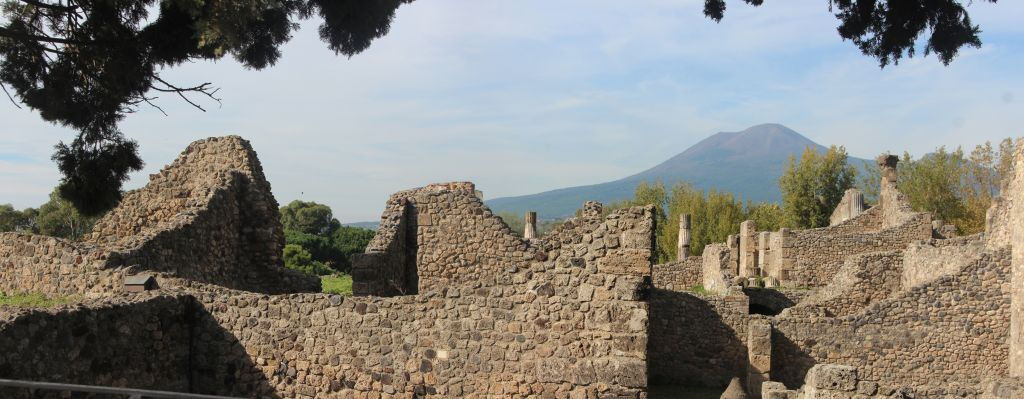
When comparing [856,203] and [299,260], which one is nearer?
[856,203]

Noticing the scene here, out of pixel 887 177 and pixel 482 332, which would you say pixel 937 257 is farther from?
pixel 482 332

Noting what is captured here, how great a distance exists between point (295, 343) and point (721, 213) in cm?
4694

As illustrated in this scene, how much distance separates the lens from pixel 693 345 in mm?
20750

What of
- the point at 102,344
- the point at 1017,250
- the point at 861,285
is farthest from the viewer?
the point at 861,285

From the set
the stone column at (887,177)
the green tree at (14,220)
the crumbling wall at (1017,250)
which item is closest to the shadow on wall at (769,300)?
the crumbling wall at (1017,250)

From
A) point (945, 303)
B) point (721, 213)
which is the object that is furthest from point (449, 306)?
point (721, 213)

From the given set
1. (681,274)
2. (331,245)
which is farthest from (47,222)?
(681,274)

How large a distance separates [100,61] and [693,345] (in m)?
14.6

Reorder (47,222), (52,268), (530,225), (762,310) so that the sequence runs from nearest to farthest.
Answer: (52,268)
(762,310)
(530,225)
(47,222)

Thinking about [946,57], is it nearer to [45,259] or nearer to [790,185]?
[45,259]

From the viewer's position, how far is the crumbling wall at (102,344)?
8688 mm

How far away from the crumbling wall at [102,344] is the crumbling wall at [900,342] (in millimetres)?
13795

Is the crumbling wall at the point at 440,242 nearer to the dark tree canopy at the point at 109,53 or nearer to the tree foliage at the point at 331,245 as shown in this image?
the dark tree canopy at the point at 109,53

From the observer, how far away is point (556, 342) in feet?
33.6
